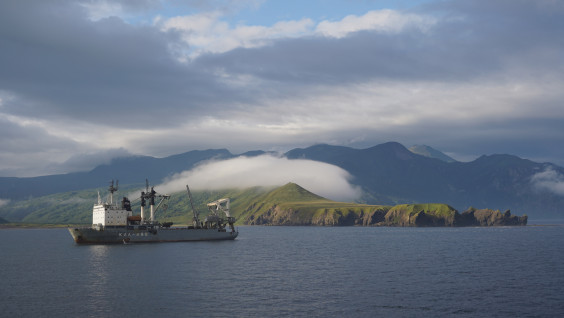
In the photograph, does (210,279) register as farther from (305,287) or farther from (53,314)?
(53,314)

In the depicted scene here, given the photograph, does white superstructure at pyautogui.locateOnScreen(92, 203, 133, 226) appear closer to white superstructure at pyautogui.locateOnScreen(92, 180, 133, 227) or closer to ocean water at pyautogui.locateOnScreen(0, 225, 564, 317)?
white superstructure at pyautogui.locateOnScreen(92, 180, 133, 227)

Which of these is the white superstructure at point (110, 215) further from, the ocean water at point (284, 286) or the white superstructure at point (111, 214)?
the ocean water at point (284, 286)

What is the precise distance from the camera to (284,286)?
85.5 metres

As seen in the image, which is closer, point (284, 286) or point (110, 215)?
point (284, 286)

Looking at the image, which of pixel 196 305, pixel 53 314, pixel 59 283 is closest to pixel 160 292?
pixel 196 305

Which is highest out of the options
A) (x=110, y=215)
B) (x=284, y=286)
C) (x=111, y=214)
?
(x=111, y=214)

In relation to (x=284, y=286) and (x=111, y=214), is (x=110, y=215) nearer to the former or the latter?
(x=111, y=214)

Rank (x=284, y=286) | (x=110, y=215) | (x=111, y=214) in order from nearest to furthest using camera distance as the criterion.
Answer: (x=284, y=286)
(x=110, y=215)
(x=111, y=214)

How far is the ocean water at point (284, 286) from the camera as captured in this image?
6675 cm

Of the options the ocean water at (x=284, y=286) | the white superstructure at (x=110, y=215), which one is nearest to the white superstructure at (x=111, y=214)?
the white superstructure at (x=110, y=215)

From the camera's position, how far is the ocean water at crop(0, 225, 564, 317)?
66750mm

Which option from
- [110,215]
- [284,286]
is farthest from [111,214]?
[284,286]

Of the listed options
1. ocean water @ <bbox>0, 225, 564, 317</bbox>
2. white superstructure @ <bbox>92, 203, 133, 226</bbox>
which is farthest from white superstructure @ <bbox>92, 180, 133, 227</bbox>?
ocean water @ <bbox>0, 225, 564, 317</bbox>

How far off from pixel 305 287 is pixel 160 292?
25.1 meters
